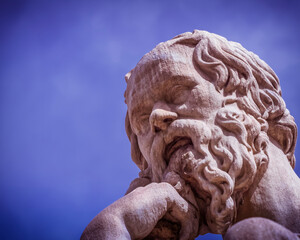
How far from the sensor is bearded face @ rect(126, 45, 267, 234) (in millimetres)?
2967

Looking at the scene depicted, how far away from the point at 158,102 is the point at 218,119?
0.51 meters

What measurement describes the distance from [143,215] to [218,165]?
27.0 inches

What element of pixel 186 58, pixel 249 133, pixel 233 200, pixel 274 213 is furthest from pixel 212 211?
pixel 186 58

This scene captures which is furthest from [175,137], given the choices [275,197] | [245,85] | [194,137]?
[275,197]

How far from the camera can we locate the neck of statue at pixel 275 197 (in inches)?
113

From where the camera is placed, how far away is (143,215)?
2674 millimetres

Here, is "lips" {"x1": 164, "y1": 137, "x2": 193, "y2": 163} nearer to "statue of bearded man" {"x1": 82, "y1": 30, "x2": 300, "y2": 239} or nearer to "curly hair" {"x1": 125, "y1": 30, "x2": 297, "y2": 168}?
"statue of bearded man" {"x1": 82, "y1": 30, "x2": 300, "y2": 239}

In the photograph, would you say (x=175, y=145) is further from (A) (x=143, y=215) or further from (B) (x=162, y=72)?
(A) (x=143, y=215)

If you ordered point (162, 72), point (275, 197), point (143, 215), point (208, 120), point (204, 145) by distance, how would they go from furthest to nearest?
point (162, 72), point (208, 120), point (204, 145), point (275, 197), point (143, 215)

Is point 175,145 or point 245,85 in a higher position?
point 245,85

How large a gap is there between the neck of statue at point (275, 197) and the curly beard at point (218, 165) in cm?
7

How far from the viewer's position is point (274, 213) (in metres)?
2.90

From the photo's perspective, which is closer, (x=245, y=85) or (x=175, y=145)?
(x=175, y=145)

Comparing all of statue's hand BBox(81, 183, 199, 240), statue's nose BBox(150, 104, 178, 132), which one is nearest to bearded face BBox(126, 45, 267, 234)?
statue's nose BBox(150, 104, 178, 132)
